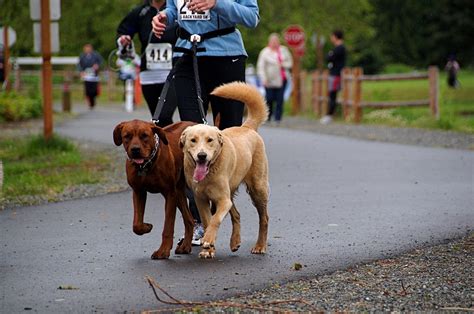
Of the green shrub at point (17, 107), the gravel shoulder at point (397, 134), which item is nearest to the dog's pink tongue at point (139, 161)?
the gravel shoulder at point (397, 134)

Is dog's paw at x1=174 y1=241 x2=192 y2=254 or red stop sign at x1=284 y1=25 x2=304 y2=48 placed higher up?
red stop sign at x1=284 y1=25 x2=304 y2=48

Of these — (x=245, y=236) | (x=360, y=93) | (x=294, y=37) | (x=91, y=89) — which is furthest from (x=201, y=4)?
(x=91, y=89)

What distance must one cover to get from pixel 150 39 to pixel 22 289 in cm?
460

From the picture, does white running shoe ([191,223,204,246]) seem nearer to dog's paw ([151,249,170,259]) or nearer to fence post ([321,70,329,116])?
dog's paw ([151,249,170,259])

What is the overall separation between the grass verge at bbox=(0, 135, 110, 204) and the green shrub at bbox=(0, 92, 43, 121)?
21.3 ft

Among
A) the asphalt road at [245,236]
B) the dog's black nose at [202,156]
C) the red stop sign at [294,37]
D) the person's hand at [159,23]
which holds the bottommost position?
the asphalt road at [245,236]

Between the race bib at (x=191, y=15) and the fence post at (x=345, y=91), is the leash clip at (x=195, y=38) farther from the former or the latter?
the fence post at (x=345, y=91)

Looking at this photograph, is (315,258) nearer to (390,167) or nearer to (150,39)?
(150,39)

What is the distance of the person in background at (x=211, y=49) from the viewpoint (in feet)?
24.6

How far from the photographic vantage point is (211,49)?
7.60m

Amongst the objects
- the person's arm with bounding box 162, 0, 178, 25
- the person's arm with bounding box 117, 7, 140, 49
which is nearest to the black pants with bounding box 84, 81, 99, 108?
the person's arm with bounding box 117, 7, 140, 49

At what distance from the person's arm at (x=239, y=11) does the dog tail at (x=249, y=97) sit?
16.7 inches

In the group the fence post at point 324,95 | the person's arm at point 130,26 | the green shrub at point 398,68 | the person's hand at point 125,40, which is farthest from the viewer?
the green shrub at point 398,68

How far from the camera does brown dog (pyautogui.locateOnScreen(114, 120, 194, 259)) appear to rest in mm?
6941
